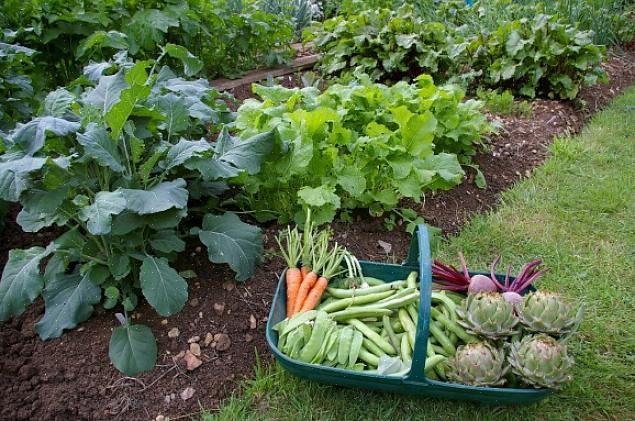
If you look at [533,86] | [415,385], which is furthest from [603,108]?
[415,385]

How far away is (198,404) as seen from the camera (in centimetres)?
213

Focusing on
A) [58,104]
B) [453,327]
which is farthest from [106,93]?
[453,327]

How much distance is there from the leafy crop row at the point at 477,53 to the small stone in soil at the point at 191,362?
3541 mm

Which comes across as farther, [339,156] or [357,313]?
[339,156]

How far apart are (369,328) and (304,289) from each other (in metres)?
0.32

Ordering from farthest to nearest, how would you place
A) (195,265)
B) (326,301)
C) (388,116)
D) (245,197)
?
(388,116), (245,197), (195,265), (326,301)

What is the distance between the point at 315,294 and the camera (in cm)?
227

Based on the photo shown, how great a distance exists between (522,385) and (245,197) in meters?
1.67

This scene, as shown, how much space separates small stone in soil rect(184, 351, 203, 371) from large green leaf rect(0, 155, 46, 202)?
90cm

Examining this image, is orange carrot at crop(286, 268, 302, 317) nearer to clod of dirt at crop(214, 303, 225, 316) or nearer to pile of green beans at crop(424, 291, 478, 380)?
clod of dirt at crop(214, 303, 225, 316)

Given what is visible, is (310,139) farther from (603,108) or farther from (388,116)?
(603,108)

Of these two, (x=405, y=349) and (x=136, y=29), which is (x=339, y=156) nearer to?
(x=405, y=349)

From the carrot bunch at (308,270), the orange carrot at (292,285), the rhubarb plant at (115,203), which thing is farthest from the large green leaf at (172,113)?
the orange carrot at (292,285)

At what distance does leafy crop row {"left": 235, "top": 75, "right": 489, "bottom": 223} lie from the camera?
2.76m
